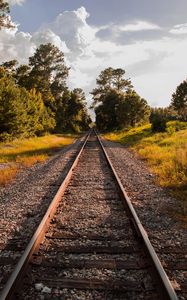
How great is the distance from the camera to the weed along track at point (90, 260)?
13.9ft

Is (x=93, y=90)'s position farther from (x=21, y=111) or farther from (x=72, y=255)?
(x=72, y=255)

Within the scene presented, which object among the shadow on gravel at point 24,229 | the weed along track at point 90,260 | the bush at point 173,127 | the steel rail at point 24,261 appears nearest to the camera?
the steel rail at point 24,261

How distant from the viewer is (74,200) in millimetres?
8961

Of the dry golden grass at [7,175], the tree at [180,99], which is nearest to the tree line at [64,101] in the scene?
the tree at [180,99]

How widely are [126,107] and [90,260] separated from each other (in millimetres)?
58858

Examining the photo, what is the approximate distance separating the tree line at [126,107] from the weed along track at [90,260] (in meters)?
34.9

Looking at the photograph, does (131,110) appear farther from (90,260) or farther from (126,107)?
(90,260)

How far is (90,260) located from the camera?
515cm

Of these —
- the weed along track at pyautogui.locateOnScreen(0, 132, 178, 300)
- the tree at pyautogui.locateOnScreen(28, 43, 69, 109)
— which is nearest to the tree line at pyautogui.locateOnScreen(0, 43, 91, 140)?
the tree at pyautogui.locateOnScreen(28, 43, 69, 109)

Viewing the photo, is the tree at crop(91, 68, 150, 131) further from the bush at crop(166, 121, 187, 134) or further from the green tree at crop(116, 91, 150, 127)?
the bush at crop(166, 121, 187, 134)

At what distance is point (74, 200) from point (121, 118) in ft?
184

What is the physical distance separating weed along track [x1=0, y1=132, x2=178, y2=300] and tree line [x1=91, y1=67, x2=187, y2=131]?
34871 millimetres

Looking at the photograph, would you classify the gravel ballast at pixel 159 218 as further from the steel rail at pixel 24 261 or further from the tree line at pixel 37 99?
the tree line at pixel 37 99

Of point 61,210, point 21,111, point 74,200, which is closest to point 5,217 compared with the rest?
point 61,210
